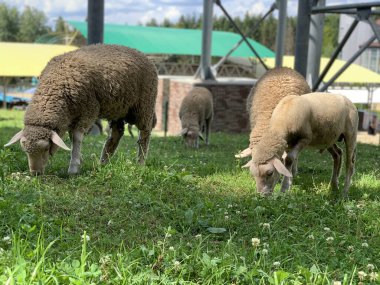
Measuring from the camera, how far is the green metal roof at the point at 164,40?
38719mm

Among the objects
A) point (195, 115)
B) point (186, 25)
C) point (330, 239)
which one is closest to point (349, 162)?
point (330, 239)

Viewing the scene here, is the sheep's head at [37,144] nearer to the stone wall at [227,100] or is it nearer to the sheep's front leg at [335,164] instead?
the sheep's front leg at [335,164]

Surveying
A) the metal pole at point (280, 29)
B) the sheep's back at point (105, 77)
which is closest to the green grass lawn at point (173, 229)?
the sheep's back at point (105, 77)

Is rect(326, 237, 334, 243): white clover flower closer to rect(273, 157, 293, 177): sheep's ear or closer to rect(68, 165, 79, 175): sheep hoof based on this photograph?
rect(273, 157, 293, 177): sheep's ear

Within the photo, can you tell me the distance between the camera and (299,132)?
6.20 meters

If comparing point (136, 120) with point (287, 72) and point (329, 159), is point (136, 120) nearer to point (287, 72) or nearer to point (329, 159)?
point (287, 72)

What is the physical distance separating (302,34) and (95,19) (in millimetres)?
5194

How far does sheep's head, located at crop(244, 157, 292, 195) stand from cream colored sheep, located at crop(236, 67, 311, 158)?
2.78 feet

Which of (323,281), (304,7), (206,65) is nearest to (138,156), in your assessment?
(323,281)

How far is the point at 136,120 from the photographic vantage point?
24.9 feet

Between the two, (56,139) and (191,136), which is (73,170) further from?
(191,136)

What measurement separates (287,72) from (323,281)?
5.09 m

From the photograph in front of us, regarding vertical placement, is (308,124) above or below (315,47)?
below

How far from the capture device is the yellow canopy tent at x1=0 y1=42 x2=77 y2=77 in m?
32.2
